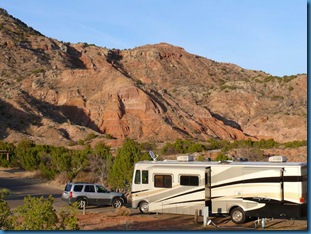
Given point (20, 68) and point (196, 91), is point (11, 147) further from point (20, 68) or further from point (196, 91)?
point (196, 91)

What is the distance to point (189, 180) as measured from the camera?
18516 mm

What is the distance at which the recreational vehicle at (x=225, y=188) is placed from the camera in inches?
658

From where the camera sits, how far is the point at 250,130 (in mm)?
87188

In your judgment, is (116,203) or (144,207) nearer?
(144,207)

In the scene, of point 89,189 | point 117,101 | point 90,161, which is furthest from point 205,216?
point 117,101

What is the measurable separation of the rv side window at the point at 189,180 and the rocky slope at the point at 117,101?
45133mm

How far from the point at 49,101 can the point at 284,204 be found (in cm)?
6739

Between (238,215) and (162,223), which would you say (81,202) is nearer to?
(162,223)

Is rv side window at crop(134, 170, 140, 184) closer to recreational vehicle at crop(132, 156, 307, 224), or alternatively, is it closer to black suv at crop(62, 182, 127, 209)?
recreational vehicle at crop(132, 156, 307, 224)

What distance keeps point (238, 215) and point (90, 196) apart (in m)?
7.80

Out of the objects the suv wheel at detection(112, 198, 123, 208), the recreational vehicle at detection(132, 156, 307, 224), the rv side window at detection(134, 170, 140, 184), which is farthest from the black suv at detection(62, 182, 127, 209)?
the rv side window at detection(134, 170, 140, 184)

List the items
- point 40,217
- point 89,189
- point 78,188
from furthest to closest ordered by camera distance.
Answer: point 89,189 < point 78,188 < point 40,217

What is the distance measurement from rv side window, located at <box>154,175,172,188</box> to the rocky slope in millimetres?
44116

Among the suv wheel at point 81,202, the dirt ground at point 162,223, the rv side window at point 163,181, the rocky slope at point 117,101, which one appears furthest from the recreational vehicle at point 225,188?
the rocky slope at point 117,101
